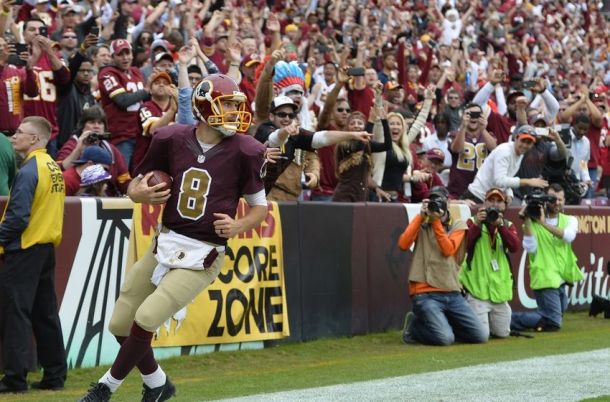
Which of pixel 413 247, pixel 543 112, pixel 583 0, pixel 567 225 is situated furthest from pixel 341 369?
pixel 583 0

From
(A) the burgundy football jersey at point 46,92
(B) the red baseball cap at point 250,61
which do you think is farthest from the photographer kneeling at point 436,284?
(A) the burgundy football jersey at point 46,92

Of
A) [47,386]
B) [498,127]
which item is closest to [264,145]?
[47,386]

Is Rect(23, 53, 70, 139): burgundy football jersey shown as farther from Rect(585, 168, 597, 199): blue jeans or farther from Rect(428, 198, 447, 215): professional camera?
Rect(585, 168, 597, 199): blue jeans

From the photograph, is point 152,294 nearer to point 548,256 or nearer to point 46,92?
point 46,92

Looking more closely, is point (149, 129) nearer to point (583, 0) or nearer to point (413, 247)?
point (413, 247)

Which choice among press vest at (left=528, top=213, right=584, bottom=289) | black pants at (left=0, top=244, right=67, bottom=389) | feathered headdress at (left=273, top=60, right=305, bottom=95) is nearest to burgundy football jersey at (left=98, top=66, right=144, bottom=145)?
feathered headdress at (left=273, top=60, right=305, bottom=95)

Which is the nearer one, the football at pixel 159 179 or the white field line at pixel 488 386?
the football at pixel 159 179

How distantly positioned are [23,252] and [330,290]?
4.38m

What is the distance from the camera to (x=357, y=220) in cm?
1312

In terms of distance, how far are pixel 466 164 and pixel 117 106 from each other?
5.03 m

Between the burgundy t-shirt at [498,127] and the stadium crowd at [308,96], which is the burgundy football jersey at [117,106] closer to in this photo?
the stadium crowd at [308,96]

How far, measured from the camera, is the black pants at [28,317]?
9023 mm

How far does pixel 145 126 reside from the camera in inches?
483

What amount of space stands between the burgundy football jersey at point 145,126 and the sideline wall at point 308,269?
162 centimetres
